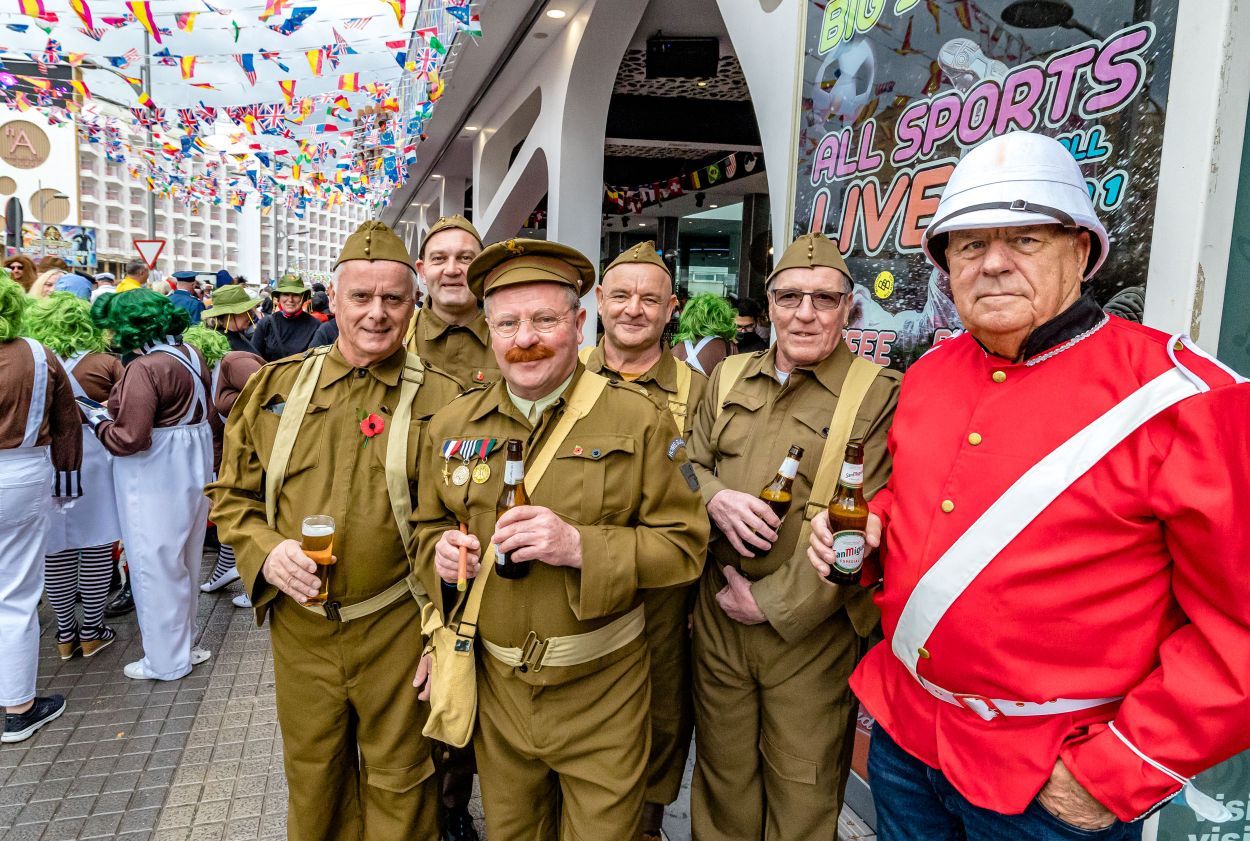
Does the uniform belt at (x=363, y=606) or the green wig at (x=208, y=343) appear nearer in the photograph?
the uniform belt at (x=363, y=606)

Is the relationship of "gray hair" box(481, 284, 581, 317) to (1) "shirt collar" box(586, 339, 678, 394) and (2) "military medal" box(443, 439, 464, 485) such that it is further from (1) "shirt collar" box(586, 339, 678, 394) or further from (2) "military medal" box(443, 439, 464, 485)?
(1) "shirt collar" box(586, 339, 678, 394)

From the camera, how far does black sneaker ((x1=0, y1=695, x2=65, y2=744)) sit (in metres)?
3.93

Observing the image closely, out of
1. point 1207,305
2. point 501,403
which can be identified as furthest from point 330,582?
point 1207,305

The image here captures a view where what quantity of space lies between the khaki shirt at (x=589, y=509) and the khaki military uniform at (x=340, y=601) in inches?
14.1

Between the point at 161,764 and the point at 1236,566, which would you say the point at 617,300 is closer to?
the point at 1236,566

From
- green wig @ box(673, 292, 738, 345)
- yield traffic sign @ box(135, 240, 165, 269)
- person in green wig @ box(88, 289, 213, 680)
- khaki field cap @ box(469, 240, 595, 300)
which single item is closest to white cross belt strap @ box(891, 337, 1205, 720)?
khaki field cap @ box(469, 240, 595, 300)

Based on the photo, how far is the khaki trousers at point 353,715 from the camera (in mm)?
2561

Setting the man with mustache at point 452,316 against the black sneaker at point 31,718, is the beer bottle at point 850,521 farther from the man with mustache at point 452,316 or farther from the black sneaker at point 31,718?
the black sneaker at point 31,718

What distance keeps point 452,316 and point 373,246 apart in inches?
53.6

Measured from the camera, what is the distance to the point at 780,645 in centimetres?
260

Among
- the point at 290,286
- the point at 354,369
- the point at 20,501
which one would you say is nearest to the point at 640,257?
the point at 354,369

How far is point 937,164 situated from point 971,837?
247cm

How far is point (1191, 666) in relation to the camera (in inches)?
55.8

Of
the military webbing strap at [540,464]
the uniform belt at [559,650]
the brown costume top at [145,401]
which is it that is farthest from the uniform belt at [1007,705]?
the brown costume top at [145,401]
